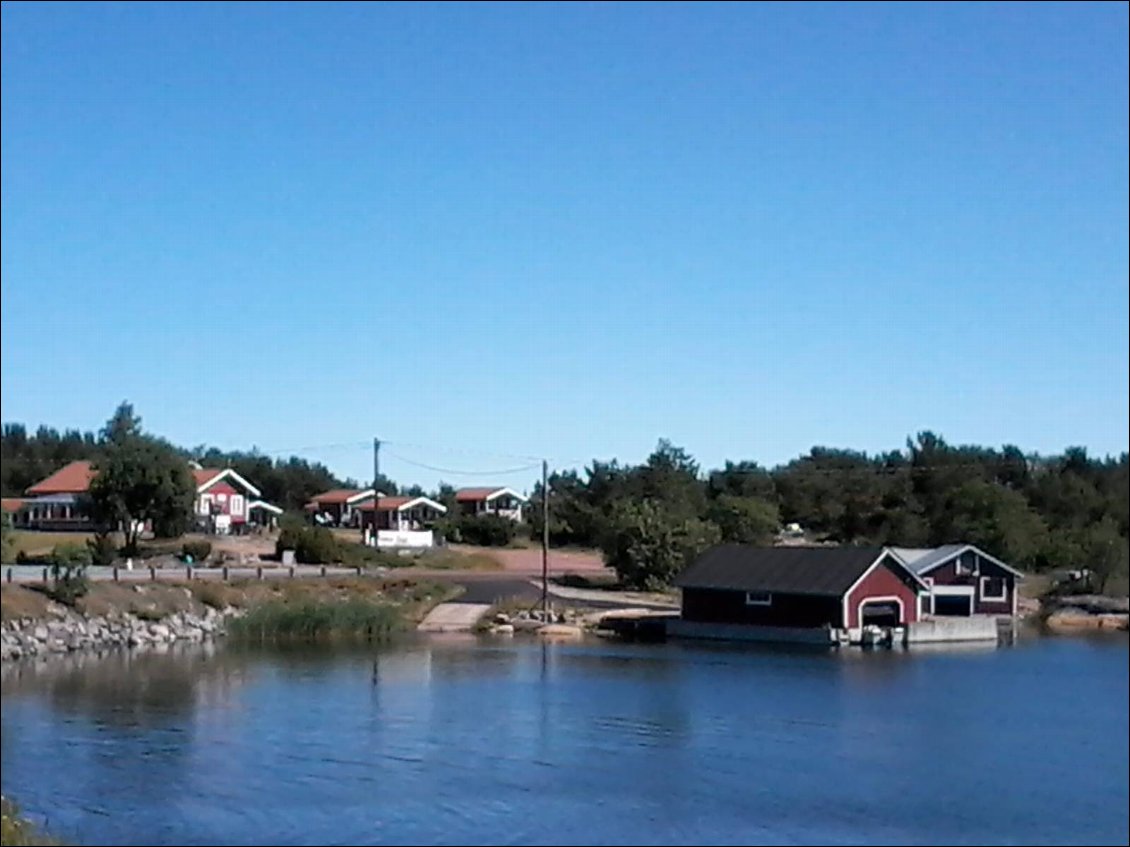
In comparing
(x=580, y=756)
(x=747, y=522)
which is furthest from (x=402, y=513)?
(x=580, y=756)

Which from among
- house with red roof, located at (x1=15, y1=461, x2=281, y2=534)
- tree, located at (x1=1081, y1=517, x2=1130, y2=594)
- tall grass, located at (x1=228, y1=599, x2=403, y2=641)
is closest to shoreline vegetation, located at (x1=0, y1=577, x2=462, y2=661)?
tall grass, located at (x1=228, y1=599, x2=403, y2=641)

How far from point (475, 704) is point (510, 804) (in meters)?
6.97

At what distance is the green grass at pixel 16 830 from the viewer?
9.98m

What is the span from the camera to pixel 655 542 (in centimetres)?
3859

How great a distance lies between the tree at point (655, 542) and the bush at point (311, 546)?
23.8 ft

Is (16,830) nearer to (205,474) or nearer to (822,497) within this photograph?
(822,497)

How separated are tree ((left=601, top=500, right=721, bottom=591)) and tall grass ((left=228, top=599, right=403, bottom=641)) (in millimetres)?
9269

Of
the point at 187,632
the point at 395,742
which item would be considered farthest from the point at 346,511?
the point at 395,742

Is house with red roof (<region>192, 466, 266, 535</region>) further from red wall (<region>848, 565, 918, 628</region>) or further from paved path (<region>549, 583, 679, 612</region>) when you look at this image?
red wall (<region>848, 565, 918, 628</region>)

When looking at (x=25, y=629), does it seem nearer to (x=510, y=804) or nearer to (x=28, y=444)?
(x=510, y=804)

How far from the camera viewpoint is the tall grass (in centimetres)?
2923

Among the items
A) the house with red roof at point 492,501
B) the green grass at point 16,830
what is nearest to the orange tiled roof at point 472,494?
the house with red roof at point 492,501

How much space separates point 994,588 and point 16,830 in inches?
999

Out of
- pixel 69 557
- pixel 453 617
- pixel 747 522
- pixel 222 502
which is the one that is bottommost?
pixel 453 617
